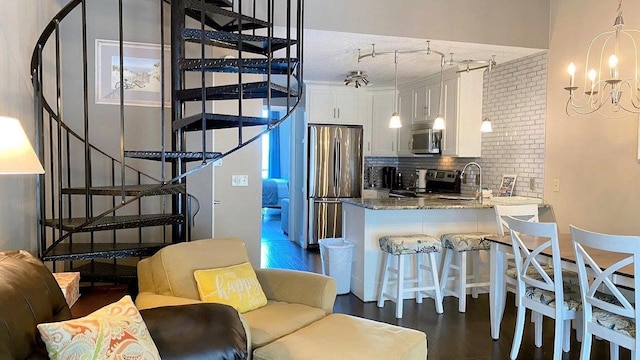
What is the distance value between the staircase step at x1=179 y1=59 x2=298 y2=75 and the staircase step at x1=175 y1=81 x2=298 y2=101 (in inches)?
4.8

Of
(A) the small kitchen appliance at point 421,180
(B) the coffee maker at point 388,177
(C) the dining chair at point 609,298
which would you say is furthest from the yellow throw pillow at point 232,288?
(B) the coffee maker at point 388,177

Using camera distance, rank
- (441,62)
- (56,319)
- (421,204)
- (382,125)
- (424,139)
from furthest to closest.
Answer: (382,125)
(424,139)
(441,62)
(421,204)
(56,319)

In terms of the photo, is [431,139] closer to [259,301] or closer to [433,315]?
[433,315]

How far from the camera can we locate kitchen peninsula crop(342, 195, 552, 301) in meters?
4.08

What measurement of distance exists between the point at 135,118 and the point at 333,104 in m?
3.28

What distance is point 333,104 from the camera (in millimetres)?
6594

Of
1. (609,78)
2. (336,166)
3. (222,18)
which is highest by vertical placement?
(222,18)

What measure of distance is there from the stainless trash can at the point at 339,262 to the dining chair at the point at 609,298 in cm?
208

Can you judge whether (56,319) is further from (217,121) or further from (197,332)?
(217,121)

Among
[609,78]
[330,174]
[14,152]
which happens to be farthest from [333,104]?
[14,152]

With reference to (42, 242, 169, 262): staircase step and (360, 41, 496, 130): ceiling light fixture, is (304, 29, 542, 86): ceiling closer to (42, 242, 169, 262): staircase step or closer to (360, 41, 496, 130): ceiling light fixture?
(360, 41, 496, 130): ceiling light fixture

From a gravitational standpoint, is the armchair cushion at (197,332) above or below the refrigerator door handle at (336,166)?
below

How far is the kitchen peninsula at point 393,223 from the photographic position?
408 cm

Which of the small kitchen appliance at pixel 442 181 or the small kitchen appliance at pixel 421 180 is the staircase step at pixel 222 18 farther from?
the small kitchen appliance at pixel 421 180
